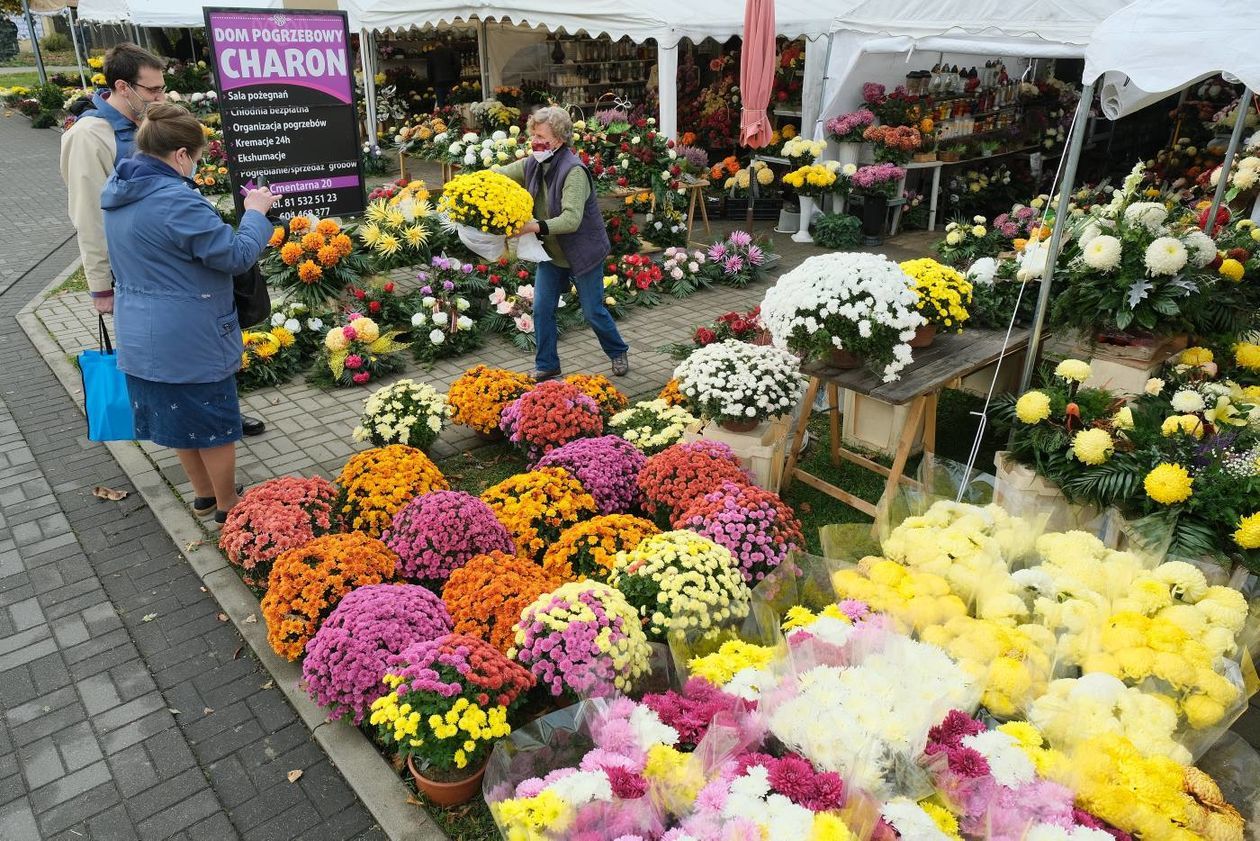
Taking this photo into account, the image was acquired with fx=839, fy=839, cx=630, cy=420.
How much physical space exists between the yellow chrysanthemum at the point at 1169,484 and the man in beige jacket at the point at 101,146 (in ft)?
16.3

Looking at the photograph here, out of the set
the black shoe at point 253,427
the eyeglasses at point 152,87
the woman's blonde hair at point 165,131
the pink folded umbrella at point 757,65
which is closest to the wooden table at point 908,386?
the woman's blonde hair at point 165,131

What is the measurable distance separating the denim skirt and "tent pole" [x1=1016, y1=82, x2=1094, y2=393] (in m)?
3.89

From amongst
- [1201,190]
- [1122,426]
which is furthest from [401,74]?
[1122,426]

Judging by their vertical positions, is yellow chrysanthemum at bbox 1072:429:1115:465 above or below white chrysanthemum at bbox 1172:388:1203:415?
below

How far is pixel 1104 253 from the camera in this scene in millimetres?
4234

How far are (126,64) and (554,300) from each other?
2.69 m

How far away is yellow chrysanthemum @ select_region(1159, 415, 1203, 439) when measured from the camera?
11.8 ft

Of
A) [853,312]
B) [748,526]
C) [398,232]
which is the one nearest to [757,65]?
[398,232]

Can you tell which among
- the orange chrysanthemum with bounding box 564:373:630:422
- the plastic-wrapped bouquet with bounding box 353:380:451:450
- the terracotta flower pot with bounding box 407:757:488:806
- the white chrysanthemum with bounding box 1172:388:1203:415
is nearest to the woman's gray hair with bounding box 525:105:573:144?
the orange chrysanthemum with bounding box 564:373:630:422

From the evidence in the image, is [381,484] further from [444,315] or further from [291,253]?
[291,253]

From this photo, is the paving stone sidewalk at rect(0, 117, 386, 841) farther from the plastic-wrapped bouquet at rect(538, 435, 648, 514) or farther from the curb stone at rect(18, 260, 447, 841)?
the plastic-wrapped bouquet at rect(538, 435, 648, 514)

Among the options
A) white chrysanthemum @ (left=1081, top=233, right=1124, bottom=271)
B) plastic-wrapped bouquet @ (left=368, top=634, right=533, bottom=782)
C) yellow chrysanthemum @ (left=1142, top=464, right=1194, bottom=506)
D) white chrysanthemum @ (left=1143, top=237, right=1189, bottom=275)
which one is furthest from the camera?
white chrysanthemum @ (left=1081, top=233, right=1124, bottom=271)

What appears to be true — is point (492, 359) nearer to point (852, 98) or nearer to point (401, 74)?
Answer: point (852, 98)

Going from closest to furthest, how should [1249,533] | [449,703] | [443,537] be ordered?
[449,703] < [1249,533] < [443,537]
